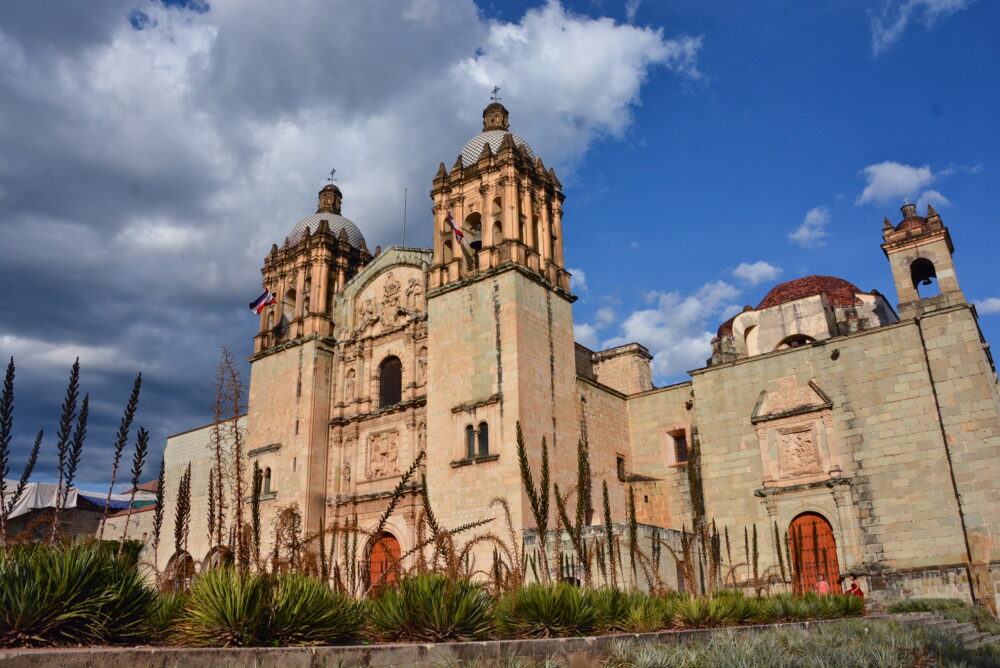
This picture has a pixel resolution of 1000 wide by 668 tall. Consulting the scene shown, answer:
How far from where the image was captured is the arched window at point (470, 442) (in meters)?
21.0

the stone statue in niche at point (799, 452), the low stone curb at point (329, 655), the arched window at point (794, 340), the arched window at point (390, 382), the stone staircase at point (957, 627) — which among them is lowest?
the stone staircase at point (957, 627)

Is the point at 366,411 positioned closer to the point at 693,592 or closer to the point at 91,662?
the point at 693,592

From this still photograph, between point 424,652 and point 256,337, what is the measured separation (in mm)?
24490

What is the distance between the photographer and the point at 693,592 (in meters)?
11.3

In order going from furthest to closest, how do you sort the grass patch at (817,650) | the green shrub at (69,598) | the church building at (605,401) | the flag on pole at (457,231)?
the flag on pole at (457,231) < the church building at (605,401) < the grass patch at (817,650) < the green shrub at (69,598)

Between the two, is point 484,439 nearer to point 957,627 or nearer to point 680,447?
point 680,447

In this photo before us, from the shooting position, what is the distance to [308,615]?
6.52 metres

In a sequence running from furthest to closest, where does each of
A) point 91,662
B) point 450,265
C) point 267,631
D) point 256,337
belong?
point 256,337 < point 450,265 < point 267,631 < point 91,662

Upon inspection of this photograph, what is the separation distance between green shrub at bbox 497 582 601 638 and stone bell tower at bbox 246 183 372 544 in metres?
16.3

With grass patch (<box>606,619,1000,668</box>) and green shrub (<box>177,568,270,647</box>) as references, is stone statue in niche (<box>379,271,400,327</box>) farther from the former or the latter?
green shrub (<box>177,568,270,647</box>)

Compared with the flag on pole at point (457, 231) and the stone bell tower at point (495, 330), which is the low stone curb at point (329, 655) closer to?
the stone bell tower at point (495, 330)

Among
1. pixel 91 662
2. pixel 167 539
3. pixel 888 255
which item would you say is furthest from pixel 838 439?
pixel 167 539

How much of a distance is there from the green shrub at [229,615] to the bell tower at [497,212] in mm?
16525

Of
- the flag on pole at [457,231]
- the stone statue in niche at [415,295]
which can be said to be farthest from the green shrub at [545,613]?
the stone statue in niche at [415,295]
